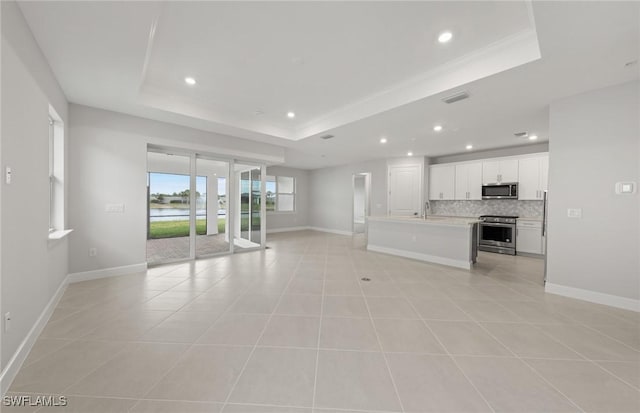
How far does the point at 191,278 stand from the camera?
3.91m

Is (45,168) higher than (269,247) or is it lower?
higher

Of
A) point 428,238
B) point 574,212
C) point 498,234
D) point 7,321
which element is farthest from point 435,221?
point 7,321

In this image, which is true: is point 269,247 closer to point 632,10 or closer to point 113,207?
point 113,207

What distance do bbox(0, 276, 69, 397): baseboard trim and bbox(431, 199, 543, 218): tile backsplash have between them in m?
8.48

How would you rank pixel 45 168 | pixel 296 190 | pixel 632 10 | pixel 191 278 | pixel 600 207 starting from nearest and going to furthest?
pixel 632 10 < pixel 45 168 < pixel 600 207 < pixel 191 278 < pixel 296 190

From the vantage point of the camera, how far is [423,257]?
524 cm

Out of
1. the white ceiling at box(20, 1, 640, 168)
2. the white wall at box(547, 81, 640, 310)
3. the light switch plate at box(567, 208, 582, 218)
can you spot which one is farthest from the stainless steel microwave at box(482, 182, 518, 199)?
the light switch plate at box(567, 208, 582, 218)

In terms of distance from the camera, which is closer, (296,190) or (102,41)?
(102,41)

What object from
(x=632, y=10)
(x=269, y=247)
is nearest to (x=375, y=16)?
(x=632, y=10)

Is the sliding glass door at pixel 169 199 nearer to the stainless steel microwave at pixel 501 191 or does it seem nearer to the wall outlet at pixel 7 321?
the wall outlet at pixel 7 321

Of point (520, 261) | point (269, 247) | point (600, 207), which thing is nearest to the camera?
point (600, 207)

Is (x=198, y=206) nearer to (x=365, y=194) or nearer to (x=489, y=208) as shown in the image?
(x=365, y=194)

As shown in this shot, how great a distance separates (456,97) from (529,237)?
462 centimetres

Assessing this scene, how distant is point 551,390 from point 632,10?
9.59ft
